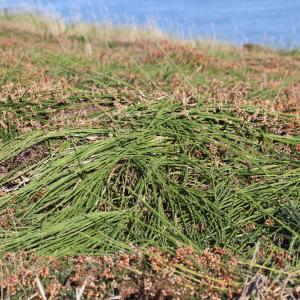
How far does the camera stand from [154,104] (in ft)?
13.5

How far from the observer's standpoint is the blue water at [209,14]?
670 inches

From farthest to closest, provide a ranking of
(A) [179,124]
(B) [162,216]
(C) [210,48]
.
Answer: (C) [210,48], (A) [179,124], (B) [162,216]

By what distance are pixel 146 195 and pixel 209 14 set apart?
738 inches

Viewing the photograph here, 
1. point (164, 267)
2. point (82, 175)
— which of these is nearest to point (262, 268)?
point (164, 267)

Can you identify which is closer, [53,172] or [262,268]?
[262,268]

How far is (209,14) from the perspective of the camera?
21.5m

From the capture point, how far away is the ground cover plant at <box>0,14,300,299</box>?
8.89 feet

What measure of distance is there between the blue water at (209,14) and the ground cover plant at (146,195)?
11463 millimetres

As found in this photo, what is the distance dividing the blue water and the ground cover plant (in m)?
11.5

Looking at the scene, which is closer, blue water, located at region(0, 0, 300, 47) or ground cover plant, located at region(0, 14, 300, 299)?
ground cover plant, located at region(0, 14, 300, 299)

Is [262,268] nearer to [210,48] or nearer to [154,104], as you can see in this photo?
[154,104]

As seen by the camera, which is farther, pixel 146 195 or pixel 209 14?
pixel 209 14

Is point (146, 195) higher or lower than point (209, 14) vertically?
higher

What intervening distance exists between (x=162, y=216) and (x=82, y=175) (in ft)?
1.93
